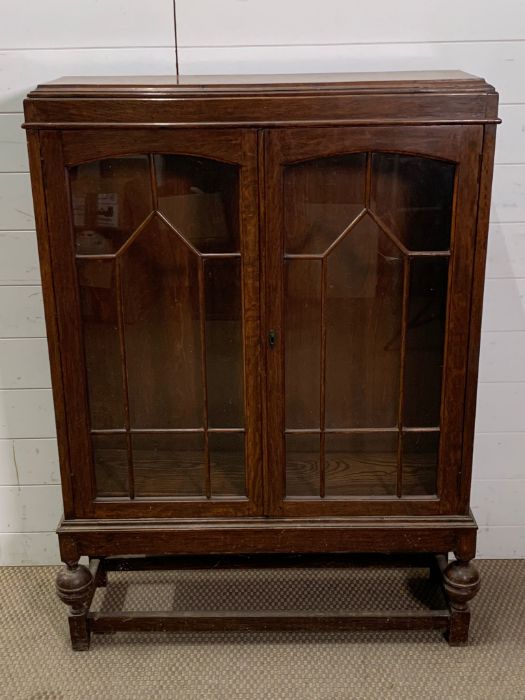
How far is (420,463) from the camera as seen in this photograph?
159 centimetres

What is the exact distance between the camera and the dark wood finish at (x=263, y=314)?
139 centimetres

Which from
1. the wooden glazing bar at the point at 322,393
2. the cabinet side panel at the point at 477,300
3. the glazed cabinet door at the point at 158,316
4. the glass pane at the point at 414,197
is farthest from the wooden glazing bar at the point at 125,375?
the cabinet side panel at the point at 477,300

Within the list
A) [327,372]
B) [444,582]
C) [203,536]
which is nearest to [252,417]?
[327,372]

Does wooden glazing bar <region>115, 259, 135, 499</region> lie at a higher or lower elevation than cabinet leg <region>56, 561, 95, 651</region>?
higher

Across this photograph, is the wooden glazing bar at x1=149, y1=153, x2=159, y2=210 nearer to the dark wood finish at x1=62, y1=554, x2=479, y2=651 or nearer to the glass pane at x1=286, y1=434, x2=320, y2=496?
the glass pane at x1=286, y1=434, x2=320, y2=496

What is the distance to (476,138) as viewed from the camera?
1.39 meters

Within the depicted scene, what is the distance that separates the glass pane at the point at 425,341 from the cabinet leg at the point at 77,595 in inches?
28.7

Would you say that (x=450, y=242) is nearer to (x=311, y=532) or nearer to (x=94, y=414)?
(x=311, y=532)

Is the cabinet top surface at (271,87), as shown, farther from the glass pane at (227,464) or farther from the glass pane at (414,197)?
the glass pane at (227,464)

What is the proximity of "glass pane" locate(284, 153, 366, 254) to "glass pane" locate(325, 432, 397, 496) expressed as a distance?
15.1 inches

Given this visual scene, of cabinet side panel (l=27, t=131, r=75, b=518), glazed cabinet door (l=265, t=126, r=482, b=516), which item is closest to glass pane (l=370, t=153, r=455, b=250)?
glazed cabinet door (l=265, t=126, r=482, b=516)

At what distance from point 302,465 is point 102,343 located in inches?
17.8

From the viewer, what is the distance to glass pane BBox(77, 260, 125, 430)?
4.92 feet

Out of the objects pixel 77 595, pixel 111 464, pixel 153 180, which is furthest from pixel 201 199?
pixel 77 595
